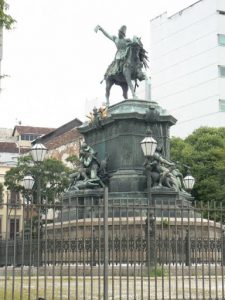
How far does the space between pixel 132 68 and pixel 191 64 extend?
50.6 metres

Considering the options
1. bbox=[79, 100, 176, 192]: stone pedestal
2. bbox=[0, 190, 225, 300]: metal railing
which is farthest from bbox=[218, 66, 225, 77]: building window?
bbox=[0, 190, 225, 300]: metal railing

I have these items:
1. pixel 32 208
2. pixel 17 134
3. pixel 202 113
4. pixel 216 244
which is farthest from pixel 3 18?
pixel 17 134

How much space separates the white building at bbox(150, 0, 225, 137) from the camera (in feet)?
226

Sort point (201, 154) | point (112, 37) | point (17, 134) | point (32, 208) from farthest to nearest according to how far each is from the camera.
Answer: point (17, 134) → point (201, 154) → point (112, 37) → point (32, 208)

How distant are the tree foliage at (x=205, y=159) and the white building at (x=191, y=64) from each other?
56.6ft

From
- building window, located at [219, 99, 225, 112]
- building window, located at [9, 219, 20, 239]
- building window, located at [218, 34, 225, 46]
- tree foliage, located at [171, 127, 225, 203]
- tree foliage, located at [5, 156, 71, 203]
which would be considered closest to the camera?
building window, located at [9, 219, 20, 239]

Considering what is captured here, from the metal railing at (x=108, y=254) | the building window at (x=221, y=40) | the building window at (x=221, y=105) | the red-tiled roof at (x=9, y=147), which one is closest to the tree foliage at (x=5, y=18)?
the metal railing at (x=108, y=254)

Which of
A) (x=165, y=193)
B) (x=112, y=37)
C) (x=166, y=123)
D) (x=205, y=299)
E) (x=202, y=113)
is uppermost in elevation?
(x=202, y=113)

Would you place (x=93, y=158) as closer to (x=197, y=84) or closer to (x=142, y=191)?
(x=142, y=191)

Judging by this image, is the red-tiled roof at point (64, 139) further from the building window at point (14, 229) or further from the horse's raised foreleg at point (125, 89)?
the building window at point (14, 229)

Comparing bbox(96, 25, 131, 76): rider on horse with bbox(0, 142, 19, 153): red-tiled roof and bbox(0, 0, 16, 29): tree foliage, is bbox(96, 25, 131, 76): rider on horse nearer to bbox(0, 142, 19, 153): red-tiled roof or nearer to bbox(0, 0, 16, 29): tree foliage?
bbox(0, 0, 16, 29): tree foliage

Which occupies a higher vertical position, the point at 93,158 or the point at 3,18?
the point at 3,18

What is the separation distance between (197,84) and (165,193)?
52237 millimetres

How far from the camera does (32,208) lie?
10695 millimetres
